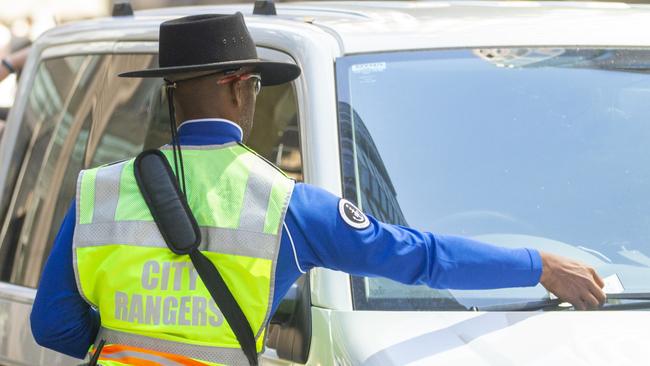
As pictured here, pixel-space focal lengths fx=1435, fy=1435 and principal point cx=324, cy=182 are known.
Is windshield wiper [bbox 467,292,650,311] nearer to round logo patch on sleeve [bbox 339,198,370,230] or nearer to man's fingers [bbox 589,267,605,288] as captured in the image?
man's fingers [bbox 589,267,605,288]

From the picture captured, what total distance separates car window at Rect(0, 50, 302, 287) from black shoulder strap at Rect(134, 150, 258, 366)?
1357 mm

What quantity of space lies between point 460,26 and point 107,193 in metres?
1.44

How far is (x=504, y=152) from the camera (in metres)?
3.81

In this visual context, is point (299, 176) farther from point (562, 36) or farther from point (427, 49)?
point (562, 36)

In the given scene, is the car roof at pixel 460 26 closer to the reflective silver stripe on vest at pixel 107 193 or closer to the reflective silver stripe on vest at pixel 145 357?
the reflective silver stripe on vest at pixel 107 193

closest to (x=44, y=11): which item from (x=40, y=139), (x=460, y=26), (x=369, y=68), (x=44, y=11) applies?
(x=44, y=11)

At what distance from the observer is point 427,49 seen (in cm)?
401

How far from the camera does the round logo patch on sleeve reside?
3.03 meters

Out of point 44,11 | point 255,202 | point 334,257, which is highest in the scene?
point 255,202

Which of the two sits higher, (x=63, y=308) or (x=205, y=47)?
(x=205, y=47)

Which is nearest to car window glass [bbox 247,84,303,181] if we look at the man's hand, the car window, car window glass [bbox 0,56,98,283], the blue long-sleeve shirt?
the car window

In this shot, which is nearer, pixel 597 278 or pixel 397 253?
pixel 397 253

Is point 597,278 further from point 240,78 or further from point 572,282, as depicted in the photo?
point 240,78

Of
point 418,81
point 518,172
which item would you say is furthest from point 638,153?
point 418,81
